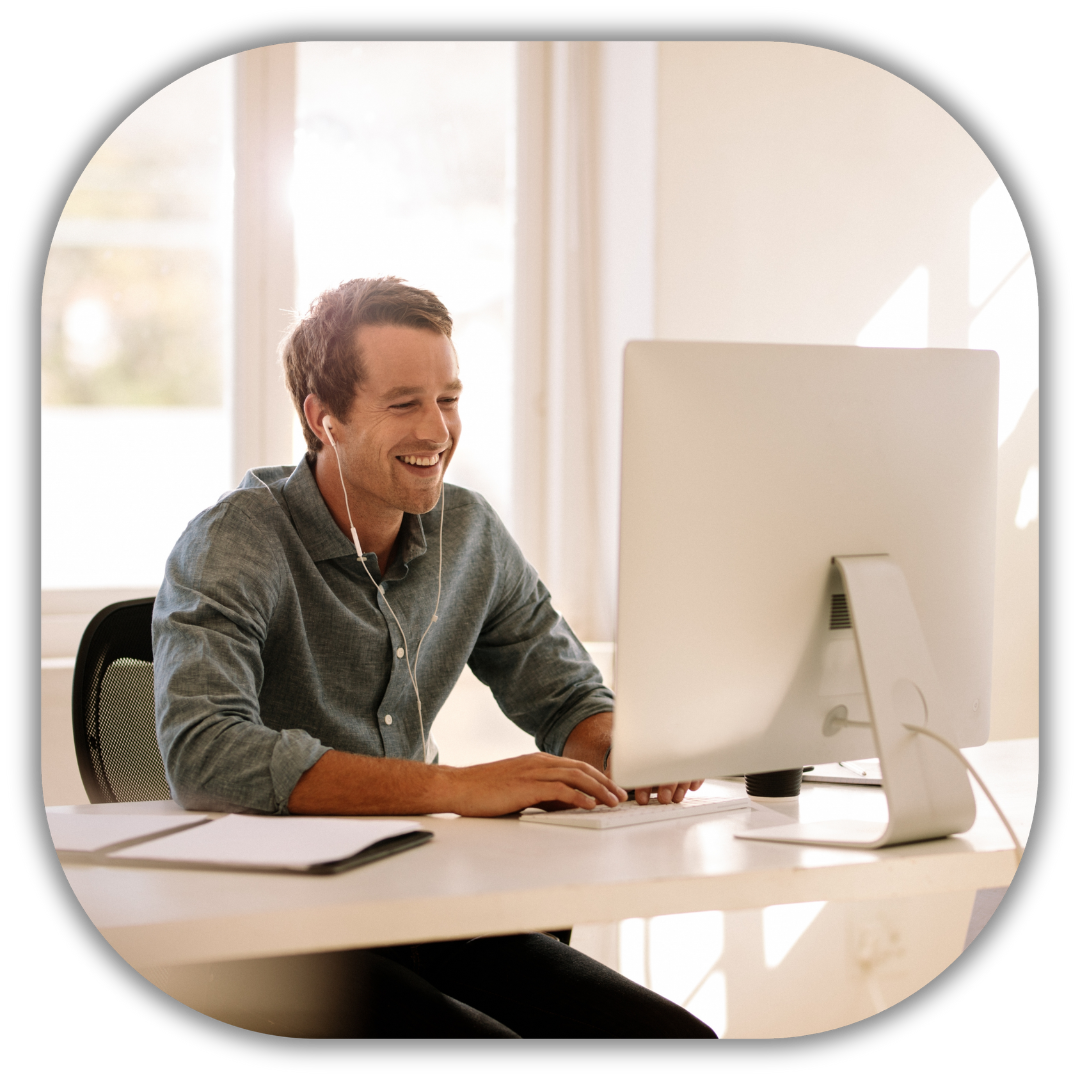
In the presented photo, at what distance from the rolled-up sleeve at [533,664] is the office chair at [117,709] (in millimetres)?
487

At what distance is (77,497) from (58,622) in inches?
11.1

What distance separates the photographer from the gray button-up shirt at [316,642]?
1.21 metres

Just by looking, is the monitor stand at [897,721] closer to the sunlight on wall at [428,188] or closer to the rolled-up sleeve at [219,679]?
the rolled-up sleeve at [219,679]

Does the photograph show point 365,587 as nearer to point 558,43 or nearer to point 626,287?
point 626,287

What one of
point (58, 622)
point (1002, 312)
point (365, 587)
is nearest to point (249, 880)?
point (365, 587)

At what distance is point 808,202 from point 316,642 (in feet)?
5.63

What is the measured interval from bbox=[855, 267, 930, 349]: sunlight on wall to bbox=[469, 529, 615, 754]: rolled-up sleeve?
1.33m

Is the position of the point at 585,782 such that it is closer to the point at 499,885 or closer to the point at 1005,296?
the point at 499,885

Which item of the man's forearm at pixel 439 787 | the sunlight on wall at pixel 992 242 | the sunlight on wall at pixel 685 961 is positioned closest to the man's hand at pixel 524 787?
the man's forearm at pixel 439 787

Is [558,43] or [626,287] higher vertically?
[558,43]

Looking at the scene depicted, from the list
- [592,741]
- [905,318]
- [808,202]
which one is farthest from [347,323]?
[905,318]

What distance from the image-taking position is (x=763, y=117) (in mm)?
2547

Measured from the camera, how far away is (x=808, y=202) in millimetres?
2604

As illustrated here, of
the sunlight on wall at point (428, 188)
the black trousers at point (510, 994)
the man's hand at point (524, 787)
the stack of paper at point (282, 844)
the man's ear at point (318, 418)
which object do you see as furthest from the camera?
the sunlight on wall at point (428, 188)
